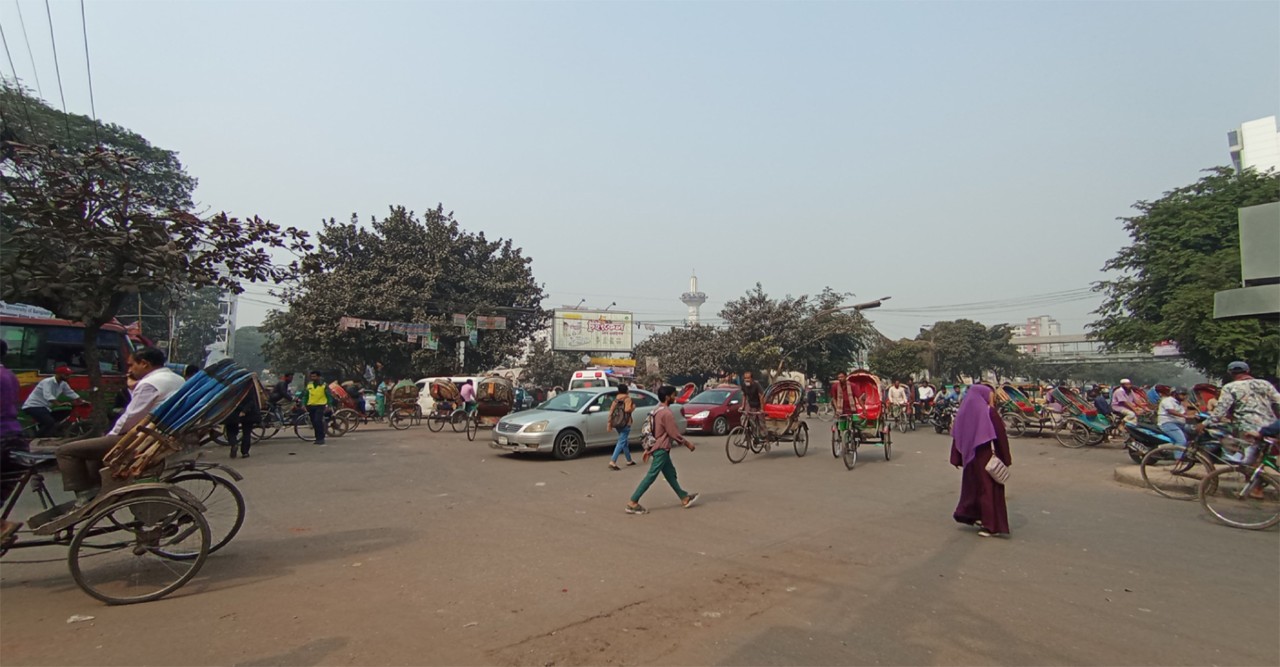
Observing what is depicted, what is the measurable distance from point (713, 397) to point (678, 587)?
47.6 ft

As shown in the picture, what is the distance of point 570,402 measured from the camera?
13477 millimetres

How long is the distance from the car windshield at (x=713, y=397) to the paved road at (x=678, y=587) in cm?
1005

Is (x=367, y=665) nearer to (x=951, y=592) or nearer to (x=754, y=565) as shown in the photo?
(x=754, y=565)

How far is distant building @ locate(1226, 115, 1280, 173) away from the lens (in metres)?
45.4

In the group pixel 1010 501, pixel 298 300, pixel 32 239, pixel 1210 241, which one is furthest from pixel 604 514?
pixel 298 300

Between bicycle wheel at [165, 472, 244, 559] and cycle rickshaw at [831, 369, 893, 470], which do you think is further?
cycle rickshaw at [831, 369, 893, 470]

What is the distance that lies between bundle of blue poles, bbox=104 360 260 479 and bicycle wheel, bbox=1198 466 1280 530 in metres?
10.3

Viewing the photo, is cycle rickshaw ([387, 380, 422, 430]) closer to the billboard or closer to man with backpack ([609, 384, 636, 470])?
man with backpack ([609, 384, 636, 470])

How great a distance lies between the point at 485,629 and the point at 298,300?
30.6 meters

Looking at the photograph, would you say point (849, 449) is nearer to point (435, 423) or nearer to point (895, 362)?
point (435, 423)

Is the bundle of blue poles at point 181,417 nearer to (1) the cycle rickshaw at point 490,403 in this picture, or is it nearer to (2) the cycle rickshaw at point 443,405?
(1) the cycle rickshaw at point 490,403

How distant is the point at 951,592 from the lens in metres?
4.82

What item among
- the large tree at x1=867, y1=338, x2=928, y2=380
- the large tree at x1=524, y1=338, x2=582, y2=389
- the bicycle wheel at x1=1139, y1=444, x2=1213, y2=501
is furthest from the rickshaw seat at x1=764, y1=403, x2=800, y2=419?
the large tree at x1=524, y1=338, x2=582, y2=389

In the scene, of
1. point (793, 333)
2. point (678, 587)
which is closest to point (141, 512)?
→ point (678, 587)
